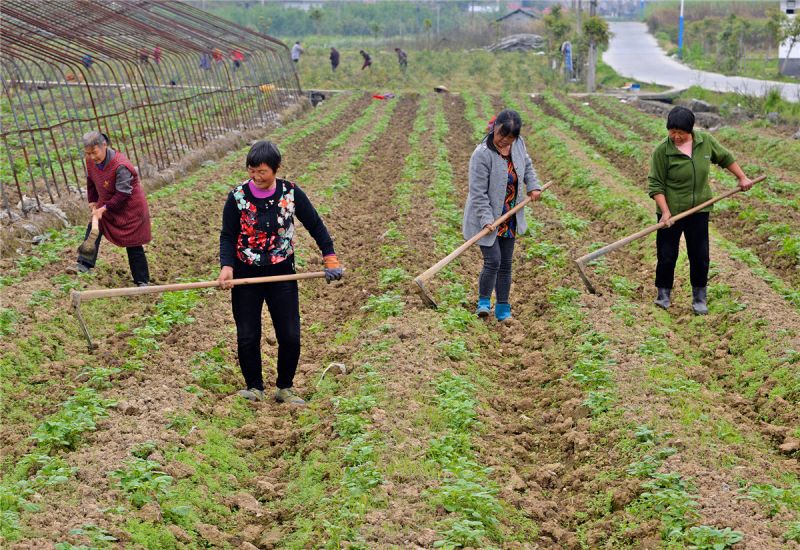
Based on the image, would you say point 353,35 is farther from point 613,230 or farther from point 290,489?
point 290,489

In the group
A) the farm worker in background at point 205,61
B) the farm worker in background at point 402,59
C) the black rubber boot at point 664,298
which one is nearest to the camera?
the black rubber boot at point 664,298

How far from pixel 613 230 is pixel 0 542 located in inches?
356

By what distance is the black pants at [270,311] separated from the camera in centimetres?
665

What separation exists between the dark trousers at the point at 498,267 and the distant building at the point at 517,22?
2257 inches

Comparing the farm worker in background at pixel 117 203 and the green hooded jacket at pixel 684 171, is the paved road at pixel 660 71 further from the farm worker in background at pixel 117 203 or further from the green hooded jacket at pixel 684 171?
the farm worker in background at pixel 117 203

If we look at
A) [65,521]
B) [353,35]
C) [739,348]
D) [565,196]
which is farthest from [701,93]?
[353,35]

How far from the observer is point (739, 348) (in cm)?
776

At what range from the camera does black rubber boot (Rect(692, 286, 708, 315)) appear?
8.60m

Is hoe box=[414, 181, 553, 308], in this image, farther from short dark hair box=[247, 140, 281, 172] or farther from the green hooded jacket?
short dark hair box=[247, 140, 281, 172]

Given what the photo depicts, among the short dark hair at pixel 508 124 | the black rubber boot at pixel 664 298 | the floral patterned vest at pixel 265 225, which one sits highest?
the short dark hair at pixel 508 124

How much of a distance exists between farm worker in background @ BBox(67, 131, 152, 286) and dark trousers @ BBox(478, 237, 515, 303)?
374cm

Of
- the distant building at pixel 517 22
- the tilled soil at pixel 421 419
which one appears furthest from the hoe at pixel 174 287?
the distant building at pixel 517 22

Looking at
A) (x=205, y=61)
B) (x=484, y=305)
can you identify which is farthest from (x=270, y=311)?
(x=205, y=61)

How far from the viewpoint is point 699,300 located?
866 centimetres
